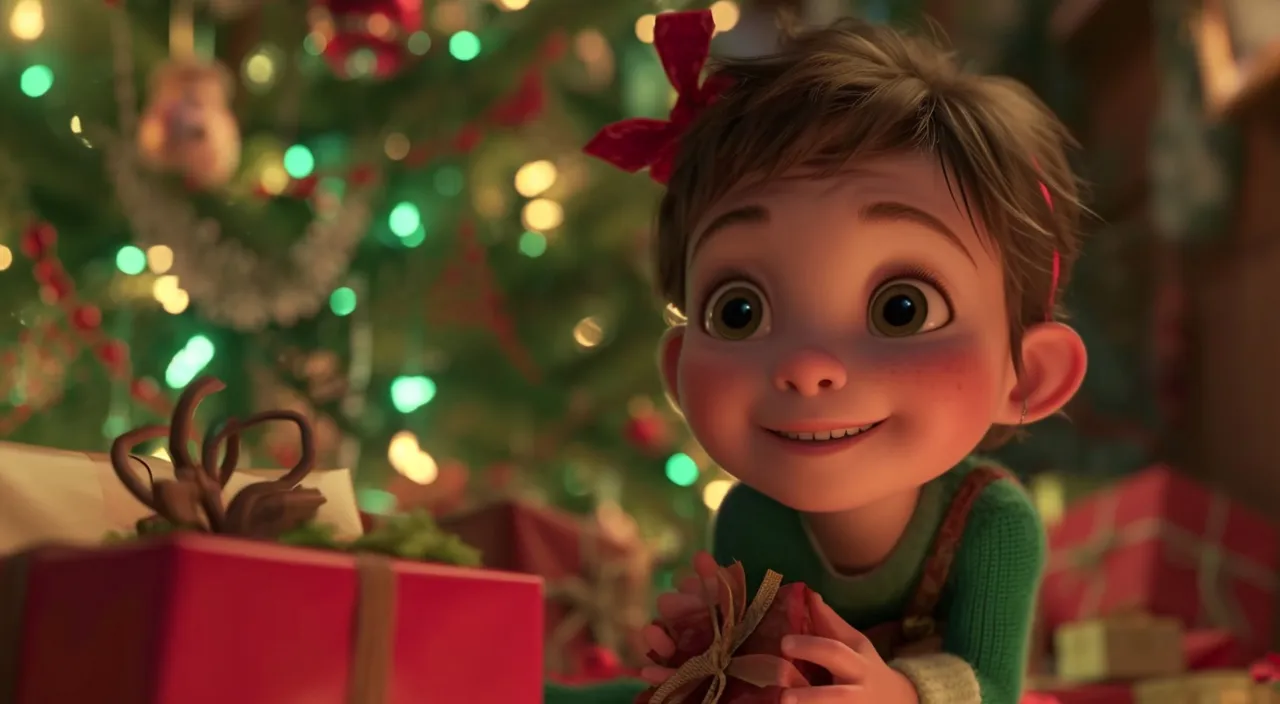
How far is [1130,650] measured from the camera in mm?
1173

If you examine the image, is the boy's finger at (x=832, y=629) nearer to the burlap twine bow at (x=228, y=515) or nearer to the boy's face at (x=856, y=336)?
the boy's face at (x=856, y=336)

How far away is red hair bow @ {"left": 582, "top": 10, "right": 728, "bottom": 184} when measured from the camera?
902 mm

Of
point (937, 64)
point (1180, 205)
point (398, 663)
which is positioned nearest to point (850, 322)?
point (937, 64)

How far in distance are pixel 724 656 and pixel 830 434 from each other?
0.54 feet

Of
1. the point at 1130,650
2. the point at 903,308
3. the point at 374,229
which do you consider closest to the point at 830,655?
the point at 903,308

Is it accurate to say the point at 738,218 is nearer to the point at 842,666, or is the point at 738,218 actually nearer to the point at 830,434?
the point at 830,434

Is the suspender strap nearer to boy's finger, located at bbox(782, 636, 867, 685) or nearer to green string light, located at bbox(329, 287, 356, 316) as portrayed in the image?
boy's finger, located at bbox(782, 636, 867, 685)

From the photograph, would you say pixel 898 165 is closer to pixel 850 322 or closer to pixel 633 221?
pixel 850 322

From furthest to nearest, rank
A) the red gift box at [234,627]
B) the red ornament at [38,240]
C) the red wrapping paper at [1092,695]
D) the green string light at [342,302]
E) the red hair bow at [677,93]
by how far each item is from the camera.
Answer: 1. the green string light at [342,302]
2. the red ornament at [38,240]
3. the red wrapping paper at [1092,695]
4. the red hair bow at [677,93]
5. the red gift box at [234,627]

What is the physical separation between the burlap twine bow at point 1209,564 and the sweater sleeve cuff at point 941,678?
2.88ft

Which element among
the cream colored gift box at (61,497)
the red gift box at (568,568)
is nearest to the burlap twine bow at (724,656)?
the cream colored gift box at (61,497)

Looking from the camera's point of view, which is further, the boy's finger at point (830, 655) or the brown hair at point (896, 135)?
the brown hair at point (896, 135)

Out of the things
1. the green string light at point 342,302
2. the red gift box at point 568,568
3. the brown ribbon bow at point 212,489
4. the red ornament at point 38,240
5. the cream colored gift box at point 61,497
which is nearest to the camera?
the brown ribbon bow at point 212,489

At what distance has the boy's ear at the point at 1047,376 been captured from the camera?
858mm
